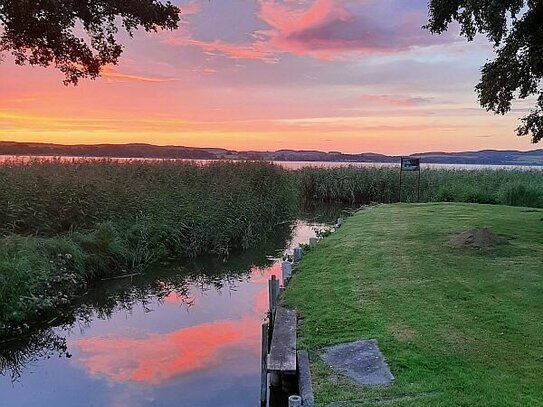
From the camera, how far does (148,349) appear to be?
7422mm

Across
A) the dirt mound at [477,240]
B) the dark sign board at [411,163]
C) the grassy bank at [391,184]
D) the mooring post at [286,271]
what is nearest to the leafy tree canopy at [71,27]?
the mooring post at [286,271]

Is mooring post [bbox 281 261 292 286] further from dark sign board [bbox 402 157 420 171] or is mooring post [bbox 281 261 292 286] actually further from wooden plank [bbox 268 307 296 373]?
dark sign board [bbox 402 157 420 171]

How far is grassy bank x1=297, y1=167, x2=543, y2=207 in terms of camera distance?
23.8 metres

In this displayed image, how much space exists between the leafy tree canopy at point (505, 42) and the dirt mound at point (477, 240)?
3.81m

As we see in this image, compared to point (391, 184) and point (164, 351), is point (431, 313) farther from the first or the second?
point (391, 184)

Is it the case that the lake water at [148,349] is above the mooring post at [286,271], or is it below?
below

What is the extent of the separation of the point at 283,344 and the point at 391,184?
23.9m

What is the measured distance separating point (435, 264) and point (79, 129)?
19.4 m

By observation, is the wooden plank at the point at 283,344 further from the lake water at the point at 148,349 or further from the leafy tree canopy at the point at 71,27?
the leafy tree canopy at the point at 71,27

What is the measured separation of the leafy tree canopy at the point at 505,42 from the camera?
9.18 meters

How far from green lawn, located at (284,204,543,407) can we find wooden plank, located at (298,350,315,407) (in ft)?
0.22

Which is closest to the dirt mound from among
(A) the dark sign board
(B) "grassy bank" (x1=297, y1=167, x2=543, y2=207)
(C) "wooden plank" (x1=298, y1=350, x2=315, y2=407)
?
(C) "wooden plank" (x1=298, y1=350, x2=315, y2=407)

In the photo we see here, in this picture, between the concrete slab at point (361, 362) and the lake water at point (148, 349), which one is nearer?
the concrete slab at point (361, 362)

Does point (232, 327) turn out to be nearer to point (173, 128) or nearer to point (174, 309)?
point (174, 309)
